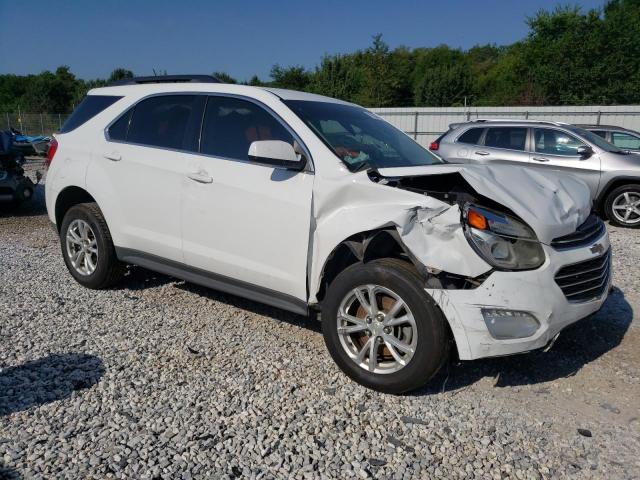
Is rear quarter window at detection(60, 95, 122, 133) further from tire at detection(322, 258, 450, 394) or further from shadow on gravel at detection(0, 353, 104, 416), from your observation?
tire at detection(322, 258, 450, 394)

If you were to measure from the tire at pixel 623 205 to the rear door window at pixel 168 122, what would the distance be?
7.72 metres

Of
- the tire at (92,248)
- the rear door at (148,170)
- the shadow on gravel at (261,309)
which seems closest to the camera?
the rear door at (148,170)

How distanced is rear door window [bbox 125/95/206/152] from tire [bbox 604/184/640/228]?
7.72 meters

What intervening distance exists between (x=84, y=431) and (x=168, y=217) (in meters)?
1.86

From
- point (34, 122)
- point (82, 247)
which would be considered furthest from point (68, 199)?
point (34, 122)

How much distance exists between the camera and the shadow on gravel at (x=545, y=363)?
11.4 feet

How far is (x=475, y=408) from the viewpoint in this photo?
315cm

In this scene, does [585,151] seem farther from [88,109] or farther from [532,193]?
[88,109]

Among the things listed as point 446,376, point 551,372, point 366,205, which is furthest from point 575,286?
point 366,205

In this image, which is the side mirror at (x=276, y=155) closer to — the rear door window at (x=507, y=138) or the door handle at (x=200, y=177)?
the door handle at (x=200, y=177)

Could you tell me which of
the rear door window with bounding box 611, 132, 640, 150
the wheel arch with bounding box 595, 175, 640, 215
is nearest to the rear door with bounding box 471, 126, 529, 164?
the wheel arch with bounding box 595, 175, 640, 215

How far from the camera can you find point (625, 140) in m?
11.1

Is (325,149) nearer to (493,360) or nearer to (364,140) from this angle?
(364,140)

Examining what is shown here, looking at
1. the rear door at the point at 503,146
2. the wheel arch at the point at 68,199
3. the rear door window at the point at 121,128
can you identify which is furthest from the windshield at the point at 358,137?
the rear door at the point at 503,146
